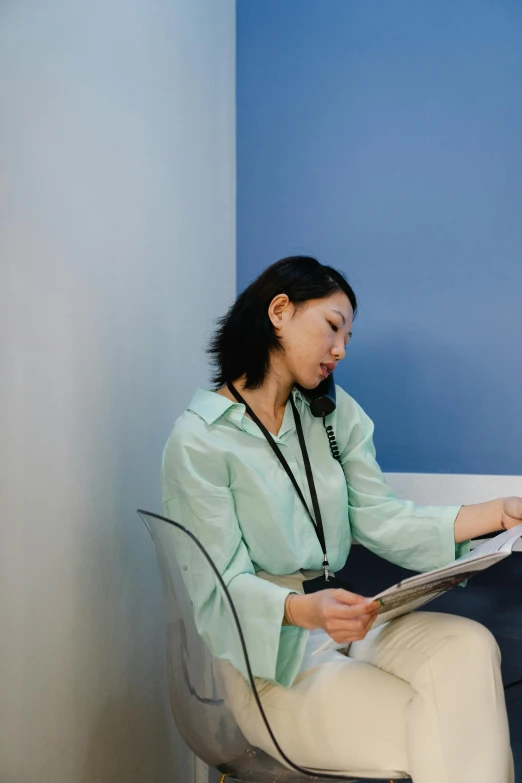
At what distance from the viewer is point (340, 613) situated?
103 centimetres

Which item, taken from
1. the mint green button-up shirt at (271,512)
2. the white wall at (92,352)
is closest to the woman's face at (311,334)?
the mint green button-up shirt at (271,512)

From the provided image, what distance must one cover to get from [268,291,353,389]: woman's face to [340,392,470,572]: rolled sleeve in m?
0.19

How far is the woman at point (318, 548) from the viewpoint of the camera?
108 cm

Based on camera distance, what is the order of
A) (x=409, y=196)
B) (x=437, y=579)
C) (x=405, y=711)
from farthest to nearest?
(x=409, y=196) → (x=405, y=711) → (x=437, y=579)

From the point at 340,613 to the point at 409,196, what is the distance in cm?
128

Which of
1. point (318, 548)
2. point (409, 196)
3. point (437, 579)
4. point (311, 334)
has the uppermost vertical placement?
point (409, 196)

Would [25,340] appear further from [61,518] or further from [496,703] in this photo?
[496,703]

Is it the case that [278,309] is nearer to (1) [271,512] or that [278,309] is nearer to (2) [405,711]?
(1) [271,512]

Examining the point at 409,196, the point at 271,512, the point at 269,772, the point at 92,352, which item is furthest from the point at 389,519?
the point at 409,196

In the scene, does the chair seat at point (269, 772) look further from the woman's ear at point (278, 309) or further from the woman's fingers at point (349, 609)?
the woman's ear at point (278, 309)

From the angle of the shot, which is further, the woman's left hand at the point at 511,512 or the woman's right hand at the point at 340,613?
the woman's left hand at the point at 511,512

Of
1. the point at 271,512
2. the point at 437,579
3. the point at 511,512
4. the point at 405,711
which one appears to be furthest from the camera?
the point at 511,512

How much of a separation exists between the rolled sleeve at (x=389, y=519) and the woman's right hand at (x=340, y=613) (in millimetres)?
456

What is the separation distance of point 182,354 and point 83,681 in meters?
0.82
